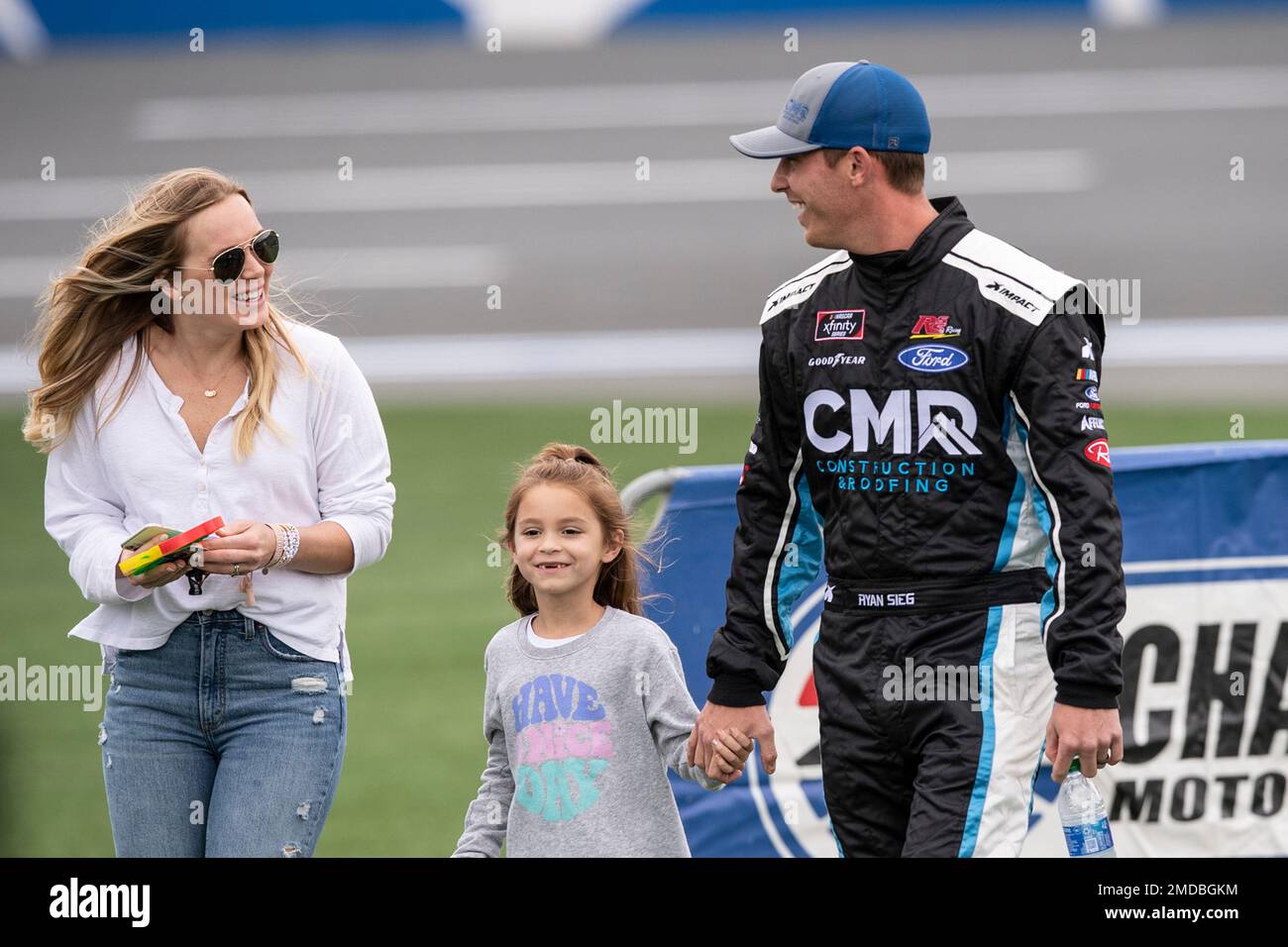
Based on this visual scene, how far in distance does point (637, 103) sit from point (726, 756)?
23783mm

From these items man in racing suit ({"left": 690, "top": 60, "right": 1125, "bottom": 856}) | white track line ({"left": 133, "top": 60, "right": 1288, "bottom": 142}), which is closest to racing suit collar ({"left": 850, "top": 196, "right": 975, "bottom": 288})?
man in racing suit ({"left": 690, "top": 60, "right": 1125, "bottom": 856})

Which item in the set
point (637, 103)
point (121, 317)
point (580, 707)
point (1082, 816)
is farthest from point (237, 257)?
point (637, 103)

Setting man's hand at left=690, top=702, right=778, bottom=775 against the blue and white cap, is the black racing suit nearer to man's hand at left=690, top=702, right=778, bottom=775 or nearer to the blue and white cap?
man's hand at left=690, top=702, right=778, bottom=775

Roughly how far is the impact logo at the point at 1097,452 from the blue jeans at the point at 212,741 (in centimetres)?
171

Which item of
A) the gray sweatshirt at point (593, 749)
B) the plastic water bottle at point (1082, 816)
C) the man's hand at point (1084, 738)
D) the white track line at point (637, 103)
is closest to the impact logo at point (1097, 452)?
the man's hand at point (1084, 738)

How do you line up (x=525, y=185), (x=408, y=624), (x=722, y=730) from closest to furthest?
(x=722, y=730), (x=408, y=624), (x=525, y=185)

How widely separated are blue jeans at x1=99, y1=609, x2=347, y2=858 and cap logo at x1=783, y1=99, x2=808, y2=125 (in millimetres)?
1632

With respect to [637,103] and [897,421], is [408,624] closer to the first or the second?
[897,421]

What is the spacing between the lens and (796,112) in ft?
12.6

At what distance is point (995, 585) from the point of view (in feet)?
12.0

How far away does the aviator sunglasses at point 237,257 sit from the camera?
3.68 m

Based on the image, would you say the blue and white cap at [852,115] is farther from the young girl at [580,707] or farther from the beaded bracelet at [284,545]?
the beaded bracelet at [284,545]

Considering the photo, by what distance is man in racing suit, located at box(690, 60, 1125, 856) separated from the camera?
11.5ft
